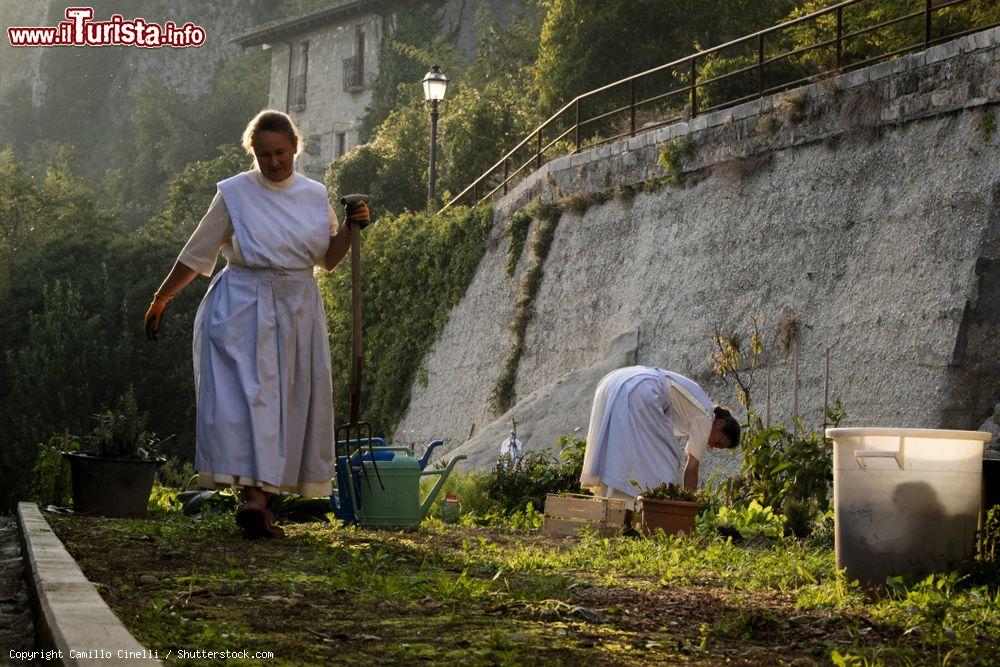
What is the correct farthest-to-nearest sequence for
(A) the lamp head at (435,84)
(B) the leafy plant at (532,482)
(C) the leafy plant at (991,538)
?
(A) the lamp head at (435,84) → (B) the leafy plant at (532,482) → (C) the leafy plant at (991,538)

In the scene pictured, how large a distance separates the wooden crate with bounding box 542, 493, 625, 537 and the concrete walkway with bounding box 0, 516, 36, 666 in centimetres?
361

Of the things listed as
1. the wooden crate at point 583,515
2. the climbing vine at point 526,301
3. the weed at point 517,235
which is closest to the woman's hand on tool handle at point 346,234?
the wooden crate at point 583,515

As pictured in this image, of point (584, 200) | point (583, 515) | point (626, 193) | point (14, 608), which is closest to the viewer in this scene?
point (14, 608)

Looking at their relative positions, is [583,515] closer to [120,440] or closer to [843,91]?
[120,440]

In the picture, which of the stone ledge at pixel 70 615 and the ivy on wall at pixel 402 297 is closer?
the stone ledge at pixel 70 615

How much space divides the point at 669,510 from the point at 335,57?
3220cm

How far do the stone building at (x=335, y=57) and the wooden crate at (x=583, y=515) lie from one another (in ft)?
93.9

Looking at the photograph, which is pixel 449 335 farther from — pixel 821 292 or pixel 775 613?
pixel 775 613

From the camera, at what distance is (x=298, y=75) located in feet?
132

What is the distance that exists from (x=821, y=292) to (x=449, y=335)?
332 inches

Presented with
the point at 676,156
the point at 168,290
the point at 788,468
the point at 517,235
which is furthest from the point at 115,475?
the point at 517,235

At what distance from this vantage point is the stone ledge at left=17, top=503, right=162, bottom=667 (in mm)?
2846

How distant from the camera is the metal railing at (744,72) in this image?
42.7 feet

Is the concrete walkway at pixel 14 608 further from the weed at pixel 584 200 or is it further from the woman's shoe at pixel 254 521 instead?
the weed at pixel 584 200
